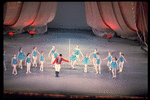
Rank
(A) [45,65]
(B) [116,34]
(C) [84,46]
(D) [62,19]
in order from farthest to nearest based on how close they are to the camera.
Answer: (D) [62,19] → (B) [116,34] → (C) [84,46] → (A) [45,65]

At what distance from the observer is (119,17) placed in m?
10.4

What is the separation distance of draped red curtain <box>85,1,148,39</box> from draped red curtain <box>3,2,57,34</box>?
105 inches

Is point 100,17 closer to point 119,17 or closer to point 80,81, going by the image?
point 119,17

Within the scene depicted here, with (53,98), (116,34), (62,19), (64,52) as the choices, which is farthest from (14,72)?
(62,19)

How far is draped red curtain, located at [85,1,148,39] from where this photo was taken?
386 inches

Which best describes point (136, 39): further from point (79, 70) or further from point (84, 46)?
point (79, 70)

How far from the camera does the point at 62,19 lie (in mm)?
14578

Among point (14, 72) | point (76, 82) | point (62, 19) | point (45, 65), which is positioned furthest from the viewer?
point (62, 19)

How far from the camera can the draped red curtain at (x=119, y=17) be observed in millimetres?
9797

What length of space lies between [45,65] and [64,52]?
156cm

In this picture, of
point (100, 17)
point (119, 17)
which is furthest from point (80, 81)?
point (100, 17)

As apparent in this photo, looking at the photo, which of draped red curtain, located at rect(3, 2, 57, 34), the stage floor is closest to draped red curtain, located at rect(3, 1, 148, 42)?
draped red curtain, located at rect(3, 2, 57, 34)

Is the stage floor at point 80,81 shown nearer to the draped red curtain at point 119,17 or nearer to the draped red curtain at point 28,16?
the draped red curtain at point 119,17

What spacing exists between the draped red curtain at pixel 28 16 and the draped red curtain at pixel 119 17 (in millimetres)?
2679
